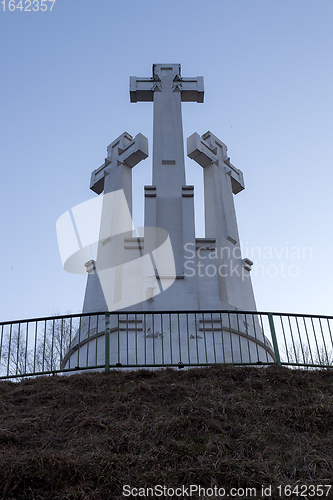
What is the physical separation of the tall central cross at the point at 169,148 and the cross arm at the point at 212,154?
0.36 metres

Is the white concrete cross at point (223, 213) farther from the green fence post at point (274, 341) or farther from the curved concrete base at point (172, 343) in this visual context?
the green fence post at point (274, 341)

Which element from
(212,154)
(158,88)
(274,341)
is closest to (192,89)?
(158,88)

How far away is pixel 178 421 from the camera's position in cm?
584

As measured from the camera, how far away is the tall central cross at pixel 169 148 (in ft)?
37.0

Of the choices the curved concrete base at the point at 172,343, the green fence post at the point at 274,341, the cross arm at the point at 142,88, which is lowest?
the green fence post at the point at 274,341

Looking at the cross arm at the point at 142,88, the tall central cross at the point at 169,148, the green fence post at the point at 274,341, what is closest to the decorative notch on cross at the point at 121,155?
the tall central cross at the point at 169,148

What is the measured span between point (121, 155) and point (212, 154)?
2.34 meters

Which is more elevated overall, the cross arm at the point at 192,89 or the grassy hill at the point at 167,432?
the cross arm at the point at 192,89

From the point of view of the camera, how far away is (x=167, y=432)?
5.66 metres

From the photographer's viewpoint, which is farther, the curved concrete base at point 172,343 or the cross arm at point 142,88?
the cross arm at point 142,88

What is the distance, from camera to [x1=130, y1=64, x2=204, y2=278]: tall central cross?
37.0 ft

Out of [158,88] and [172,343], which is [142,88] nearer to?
[158,88]

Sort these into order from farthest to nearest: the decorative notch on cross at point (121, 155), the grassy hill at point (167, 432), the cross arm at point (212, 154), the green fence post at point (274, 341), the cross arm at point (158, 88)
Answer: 1. the cross arm at point (158, 88)
2. the cross arm at point (212, 154)
3. the decorative notch on cross at point (121, 155)
4. the green fence post at point (274, 341)
5. the grassy hill at point (167, 432)

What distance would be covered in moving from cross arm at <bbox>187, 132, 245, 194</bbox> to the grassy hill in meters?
6.66
